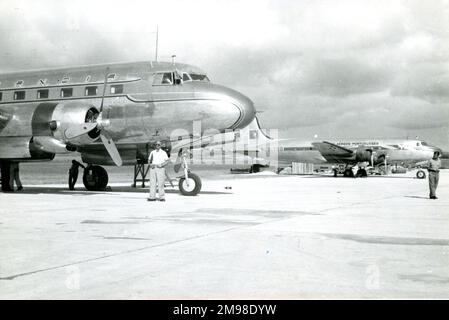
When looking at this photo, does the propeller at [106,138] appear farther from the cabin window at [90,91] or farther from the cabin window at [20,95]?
the cabin window at [20,95]

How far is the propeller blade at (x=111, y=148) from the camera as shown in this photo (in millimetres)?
17000

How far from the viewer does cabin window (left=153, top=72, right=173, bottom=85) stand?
55.3 ft

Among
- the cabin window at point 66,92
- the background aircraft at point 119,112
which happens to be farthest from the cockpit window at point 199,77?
the cabin window at point 66,92

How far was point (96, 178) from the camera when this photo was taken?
20.2 m

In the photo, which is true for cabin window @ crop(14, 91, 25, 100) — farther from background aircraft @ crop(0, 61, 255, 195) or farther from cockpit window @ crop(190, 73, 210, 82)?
cockpit window @ crop(190, 73, 210, 82)

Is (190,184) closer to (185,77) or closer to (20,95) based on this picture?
(185,77)

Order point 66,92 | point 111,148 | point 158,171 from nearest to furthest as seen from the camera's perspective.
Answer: point 158,171
point 111,148
point 66,92

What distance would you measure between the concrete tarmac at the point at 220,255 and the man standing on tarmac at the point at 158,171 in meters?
3.73

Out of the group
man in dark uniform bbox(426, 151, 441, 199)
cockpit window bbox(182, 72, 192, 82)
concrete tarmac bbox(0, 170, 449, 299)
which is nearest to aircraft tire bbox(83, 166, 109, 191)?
cockpit window bbox(182, 72, 192, 82)

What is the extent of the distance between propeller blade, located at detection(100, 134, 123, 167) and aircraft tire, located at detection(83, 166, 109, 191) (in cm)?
285

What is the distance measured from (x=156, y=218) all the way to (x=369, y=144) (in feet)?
128

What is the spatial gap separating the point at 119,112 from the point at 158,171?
315 cm

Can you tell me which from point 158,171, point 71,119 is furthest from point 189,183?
point 71,119
